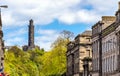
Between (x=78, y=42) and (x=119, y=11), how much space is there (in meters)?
48.9

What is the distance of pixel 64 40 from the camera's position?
187625 mm

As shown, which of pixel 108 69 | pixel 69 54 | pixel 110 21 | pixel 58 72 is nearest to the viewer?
pixel 108 69

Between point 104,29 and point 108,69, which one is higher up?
point 104,29

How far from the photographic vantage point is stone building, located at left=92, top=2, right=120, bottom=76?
338 feet

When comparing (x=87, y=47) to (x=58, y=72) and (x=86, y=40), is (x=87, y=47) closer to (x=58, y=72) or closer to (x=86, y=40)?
(x=86, y=40)

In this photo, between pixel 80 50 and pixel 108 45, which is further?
pixel 80 50

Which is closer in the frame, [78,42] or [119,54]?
[119,54]

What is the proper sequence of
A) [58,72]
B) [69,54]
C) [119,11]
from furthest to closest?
[58,72]
[69,54]
[119,11]

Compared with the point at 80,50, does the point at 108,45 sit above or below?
below

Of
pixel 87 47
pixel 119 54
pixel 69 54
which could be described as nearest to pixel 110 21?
pixel 119 54

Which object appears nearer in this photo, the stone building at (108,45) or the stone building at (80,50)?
the stone building at (108,45)

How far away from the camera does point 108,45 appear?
367 ft

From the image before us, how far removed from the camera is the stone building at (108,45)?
10288cm

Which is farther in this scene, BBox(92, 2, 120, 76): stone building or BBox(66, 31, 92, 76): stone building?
BBox(66, 31, 92, 76): stone building
